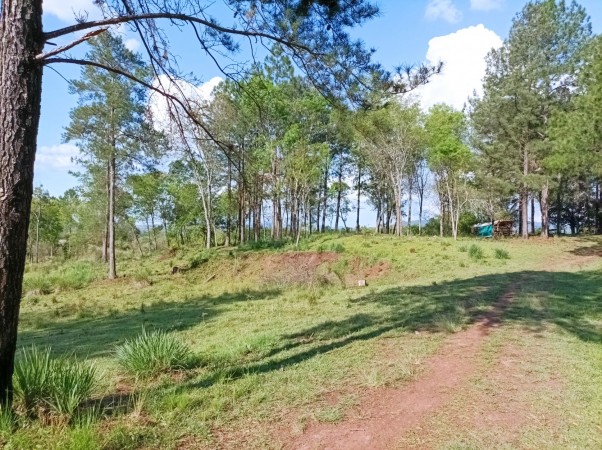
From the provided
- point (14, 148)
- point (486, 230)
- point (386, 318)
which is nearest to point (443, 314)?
point (386, 318)

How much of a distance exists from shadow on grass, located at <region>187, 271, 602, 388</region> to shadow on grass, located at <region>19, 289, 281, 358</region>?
301cm

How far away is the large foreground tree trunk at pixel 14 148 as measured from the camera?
127 inches

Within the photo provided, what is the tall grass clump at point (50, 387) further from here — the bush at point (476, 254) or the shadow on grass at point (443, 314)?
the bush at point (476, 254)

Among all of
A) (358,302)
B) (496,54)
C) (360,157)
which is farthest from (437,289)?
(360,157)

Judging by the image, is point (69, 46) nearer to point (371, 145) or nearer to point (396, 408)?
point (396, 408)

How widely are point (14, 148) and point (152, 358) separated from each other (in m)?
2.43

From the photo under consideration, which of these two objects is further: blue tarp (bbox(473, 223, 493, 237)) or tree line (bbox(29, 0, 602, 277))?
blue tarp (bbox(473, 223, 493, 237))

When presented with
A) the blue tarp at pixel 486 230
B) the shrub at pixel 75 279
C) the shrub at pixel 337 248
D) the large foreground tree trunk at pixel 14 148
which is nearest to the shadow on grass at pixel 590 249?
the blue tarp at pixel 486 230

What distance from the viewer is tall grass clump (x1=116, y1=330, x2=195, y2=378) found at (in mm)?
4395

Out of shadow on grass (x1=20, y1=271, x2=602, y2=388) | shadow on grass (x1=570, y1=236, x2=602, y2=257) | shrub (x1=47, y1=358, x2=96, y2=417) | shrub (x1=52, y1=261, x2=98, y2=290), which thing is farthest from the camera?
shrub (x1=52, y1=261, x2=98, y2=290)

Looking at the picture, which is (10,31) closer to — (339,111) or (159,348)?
(159,348)

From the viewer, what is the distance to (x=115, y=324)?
380 inches

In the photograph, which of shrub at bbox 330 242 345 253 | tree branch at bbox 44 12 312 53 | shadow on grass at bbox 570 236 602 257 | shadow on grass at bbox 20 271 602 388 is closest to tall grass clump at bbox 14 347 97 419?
shadow on grass at bbox 20 271 602 388

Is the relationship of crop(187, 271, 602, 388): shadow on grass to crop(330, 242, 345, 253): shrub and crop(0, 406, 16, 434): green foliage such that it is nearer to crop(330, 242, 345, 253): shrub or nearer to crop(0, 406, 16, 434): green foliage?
crop(0, 406, 16, 434): green foliage
